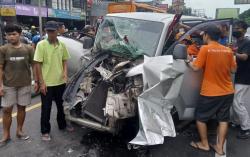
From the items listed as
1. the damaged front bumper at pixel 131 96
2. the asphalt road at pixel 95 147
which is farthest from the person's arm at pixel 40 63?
the asphalt road at pixel 95 147

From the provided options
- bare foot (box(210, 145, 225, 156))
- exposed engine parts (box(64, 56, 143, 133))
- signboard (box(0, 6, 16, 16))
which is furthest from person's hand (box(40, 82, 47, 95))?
signboard (box(0, 6, 16, 16))

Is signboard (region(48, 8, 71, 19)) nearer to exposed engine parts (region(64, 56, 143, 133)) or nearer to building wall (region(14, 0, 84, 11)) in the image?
building wall (region(14, 0, 84, 11))

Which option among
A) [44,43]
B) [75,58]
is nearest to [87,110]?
[44,43]

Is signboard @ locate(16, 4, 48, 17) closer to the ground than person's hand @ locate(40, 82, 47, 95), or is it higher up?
higher up

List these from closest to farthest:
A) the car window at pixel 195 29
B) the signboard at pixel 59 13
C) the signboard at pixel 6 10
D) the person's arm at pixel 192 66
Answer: the person's arm at pixel 192 66, the car window at pixel 195 29, the signboard at pixel 6 10, the signboard at pixel 59 13

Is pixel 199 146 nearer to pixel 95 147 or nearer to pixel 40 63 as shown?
pixel 95 147

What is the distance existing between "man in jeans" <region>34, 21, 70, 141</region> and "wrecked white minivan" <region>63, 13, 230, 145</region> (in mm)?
260

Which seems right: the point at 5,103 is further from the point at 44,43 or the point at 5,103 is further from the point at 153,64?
the point at 153,64

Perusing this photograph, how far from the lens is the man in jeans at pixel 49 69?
499 cm

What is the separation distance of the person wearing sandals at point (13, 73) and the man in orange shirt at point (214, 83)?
2371 mm

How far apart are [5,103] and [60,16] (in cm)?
3538

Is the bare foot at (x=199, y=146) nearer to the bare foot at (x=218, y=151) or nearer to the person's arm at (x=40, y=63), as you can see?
the bare foot at (x=218, y=151)

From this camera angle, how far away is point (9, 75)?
4934 mm

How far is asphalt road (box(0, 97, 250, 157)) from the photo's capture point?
4719 millimetres
